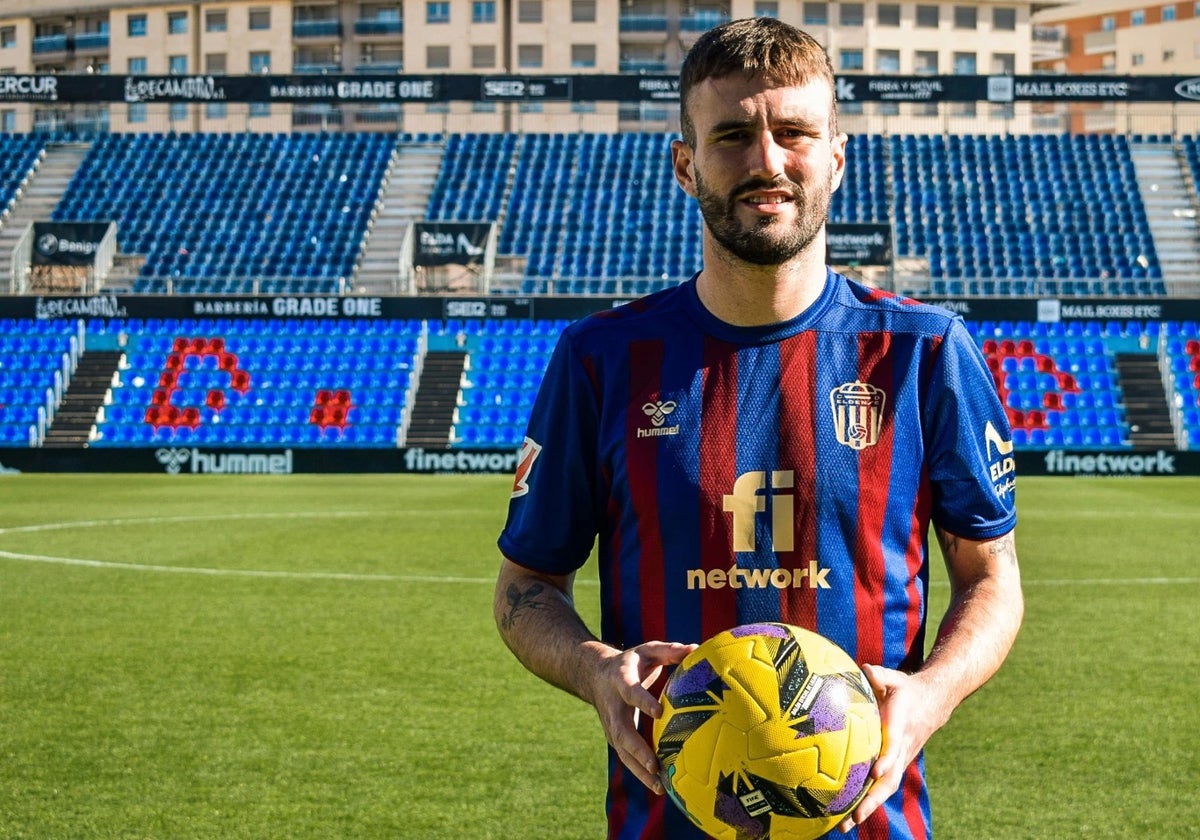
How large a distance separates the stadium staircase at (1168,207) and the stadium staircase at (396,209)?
16.6 metres

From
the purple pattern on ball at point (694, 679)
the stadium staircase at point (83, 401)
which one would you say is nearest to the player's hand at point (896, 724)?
the purple pattern on ball at point (694, 679)

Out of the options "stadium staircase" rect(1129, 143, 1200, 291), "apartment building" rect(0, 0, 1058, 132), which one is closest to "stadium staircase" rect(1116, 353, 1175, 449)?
"stadium staircase" rect(1129, 143, 1200, 291)

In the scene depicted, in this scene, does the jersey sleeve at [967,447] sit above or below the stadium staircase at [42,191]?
below

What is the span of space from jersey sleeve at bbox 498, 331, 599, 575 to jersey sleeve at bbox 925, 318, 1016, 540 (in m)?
0.60

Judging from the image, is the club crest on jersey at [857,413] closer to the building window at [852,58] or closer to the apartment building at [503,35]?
the apartment building at [503,35]

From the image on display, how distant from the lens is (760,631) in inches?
95.0

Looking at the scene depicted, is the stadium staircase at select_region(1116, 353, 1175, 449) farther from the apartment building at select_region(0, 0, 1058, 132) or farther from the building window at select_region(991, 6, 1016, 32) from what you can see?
the building window at select_region(991, 6, 1016, 32)

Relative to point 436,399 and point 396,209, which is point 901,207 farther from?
point 436,399

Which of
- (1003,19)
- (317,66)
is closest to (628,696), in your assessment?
(317,66)

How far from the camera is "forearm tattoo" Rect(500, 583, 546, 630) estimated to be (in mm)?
2783

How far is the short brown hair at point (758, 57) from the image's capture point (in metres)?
2.49

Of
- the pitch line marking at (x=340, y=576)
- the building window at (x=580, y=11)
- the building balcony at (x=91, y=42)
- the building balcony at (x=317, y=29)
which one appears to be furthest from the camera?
the building balcony at (x=91, y=42)

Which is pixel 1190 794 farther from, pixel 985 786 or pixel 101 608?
pixel 101 608

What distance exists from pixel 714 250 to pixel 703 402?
259mm
